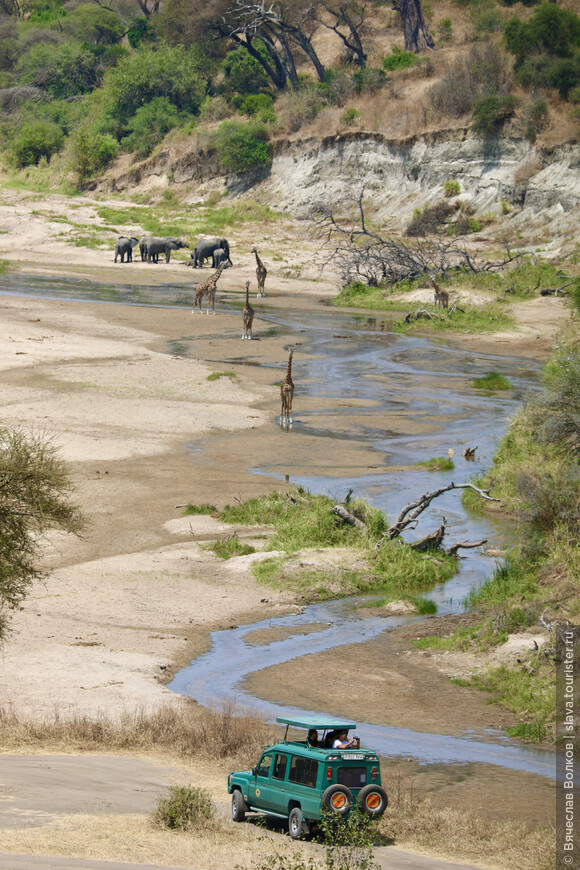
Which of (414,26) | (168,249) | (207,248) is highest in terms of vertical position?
(414,26)

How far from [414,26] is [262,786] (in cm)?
8786

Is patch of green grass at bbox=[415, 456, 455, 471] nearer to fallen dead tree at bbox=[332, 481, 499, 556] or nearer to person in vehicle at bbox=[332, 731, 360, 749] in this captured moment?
fallen dead tree at bbox=[332, 481, 499, 556]

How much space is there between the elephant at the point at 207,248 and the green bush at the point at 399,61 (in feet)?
91.0

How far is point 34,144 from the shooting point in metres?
92.0

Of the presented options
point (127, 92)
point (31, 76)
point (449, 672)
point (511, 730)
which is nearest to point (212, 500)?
point (449, 672)

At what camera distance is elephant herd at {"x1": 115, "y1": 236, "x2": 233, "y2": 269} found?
205 ft

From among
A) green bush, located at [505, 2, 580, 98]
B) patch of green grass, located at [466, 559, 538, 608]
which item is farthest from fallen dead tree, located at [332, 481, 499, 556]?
green bush, located at [505, 2, 580, 98]

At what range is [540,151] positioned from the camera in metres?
63.9

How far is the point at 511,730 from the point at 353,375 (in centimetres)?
2466

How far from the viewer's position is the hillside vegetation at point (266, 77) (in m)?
70.1

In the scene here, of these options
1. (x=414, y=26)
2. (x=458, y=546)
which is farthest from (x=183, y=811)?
(x=414, y=26)

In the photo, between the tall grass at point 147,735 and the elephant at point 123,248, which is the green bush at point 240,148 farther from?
the tall grass at point 147,735

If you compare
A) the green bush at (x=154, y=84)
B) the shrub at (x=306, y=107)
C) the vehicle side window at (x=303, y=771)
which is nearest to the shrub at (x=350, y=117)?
the shrub at (x=306, y=107)

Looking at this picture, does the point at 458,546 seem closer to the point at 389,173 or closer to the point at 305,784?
the point at 305,784
